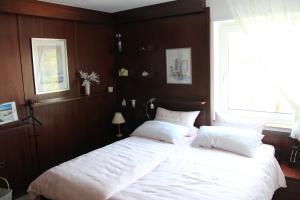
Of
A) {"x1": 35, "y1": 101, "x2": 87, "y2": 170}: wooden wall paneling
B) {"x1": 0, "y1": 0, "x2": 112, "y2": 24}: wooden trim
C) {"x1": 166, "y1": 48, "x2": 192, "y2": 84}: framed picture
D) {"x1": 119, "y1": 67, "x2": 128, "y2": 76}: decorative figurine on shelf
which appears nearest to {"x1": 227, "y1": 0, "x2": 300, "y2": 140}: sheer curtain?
{"x1": 166, "y1": 48, "x2": 192, "y2": 84}: framed picture

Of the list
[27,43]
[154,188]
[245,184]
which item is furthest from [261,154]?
[27,43]

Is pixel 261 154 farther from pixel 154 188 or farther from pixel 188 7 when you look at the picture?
pixel 188 7

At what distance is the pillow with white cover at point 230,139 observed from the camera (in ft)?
8.74

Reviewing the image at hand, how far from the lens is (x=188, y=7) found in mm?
3381

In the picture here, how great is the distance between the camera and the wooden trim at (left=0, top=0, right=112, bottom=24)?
291 centimetres

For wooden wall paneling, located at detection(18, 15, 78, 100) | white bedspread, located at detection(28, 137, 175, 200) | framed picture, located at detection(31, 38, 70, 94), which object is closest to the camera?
white bedspread, located at detection(28, 137, 175, 200)

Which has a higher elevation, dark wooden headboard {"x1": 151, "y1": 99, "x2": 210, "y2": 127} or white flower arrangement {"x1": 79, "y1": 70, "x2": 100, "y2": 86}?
white flower arrangement {"x1": 79, "y1": 70, "x2": 100, "y2": 86}

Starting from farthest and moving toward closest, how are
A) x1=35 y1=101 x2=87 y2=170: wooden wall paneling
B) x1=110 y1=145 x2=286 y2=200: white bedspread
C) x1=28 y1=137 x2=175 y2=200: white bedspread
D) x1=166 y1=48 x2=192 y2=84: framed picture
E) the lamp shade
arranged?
1. the lamp shade
2. x1=166 y1=48 x2=192 y2=84: framed picture
3. x1=35 y1=101 x2=87 y2=170: wooden wall paneling
4. x1=28 y1=137 x2=175 y2=200: white bedspread
5. x1=110 y1=145 x2=286 y2=200: white bedspread

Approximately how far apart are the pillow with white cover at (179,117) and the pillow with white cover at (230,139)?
339 mm

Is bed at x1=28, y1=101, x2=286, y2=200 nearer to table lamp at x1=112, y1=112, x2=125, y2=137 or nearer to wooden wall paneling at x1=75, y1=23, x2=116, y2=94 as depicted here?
table lamp at x1=112, y1=112, x2=125, y2=137

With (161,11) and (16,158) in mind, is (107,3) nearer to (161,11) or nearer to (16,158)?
(161,11)

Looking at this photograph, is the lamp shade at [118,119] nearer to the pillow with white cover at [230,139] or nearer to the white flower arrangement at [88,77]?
the white flower arrangement at [88,77]

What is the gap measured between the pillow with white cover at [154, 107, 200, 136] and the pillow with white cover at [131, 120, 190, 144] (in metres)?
0.10

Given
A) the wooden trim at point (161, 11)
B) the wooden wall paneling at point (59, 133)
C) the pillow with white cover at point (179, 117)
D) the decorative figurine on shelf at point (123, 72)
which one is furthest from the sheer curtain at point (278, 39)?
the wooden wall paneling at point (59, 133)
